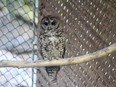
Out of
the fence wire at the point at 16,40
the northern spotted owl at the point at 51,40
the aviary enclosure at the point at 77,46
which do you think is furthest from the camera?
the fence wire at the point at 16,40

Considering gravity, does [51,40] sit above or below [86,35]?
above

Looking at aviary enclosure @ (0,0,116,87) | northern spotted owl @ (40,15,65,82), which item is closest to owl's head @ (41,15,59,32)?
northern spotted owl @ (40,15,65,82)

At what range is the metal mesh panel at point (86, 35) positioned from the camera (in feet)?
9.21

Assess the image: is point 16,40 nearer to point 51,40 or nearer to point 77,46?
point 77,46

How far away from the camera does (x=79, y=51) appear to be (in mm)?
3416

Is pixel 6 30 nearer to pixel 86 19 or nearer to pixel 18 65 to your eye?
pixel 86 19

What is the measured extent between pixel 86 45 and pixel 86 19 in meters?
A: 0.23

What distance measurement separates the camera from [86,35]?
128 inches

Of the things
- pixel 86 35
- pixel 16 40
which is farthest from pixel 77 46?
pixel 16 40

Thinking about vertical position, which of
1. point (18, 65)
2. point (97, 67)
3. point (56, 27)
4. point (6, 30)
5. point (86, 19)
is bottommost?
point (6, 30)

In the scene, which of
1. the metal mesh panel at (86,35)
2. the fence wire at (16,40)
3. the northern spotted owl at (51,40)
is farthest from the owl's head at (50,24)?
the fence wire at (16,40)

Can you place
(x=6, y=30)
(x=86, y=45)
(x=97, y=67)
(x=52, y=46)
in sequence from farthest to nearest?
1. (x=6, y=30)
2. (x=86, y=45)
3. (x=97, y=67)
4. (x=52, y=46)

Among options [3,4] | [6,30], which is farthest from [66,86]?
[3,4]

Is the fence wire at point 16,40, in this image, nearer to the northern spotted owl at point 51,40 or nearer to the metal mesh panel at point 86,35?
the metal mesh panel at point 86,35
